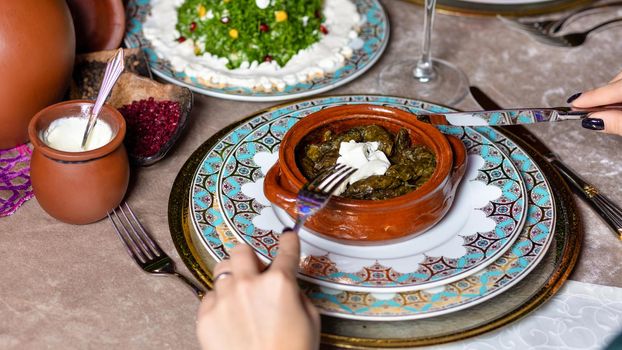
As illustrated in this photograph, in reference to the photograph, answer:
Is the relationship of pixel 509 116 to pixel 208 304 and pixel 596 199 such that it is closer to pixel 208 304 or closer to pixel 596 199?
pixel 596 199

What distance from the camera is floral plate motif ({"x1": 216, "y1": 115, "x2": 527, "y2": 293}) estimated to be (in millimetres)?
1063

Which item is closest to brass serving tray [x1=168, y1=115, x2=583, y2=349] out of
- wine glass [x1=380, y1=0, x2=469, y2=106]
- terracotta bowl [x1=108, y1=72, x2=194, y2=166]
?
terracotta bowl [x1=108, y1=72, x2=194, y2=166]

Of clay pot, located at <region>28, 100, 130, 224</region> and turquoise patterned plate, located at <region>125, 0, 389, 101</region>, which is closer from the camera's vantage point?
clay pot, located at <region>28, 100, 130, 224</region>

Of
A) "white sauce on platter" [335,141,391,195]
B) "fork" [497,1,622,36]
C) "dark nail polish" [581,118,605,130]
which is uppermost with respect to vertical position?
"white sauce on platter" [335,141,391,195]

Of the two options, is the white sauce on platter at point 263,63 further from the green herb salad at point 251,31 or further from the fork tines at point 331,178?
the fork tines at point 331,178

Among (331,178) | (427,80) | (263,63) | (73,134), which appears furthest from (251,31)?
(331,178)

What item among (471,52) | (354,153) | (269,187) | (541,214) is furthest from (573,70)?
(269,187)

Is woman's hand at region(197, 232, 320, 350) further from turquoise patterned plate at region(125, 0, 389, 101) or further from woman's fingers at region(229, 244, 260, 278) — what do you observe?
turquoise patterned plate at region(125, 0, 389, 101)

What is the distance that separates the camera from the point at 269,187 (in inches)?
43.8

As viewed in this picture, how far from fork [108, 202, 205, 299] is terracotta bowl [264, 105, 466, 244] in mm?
196

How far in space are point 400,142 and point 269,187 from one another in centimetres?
24

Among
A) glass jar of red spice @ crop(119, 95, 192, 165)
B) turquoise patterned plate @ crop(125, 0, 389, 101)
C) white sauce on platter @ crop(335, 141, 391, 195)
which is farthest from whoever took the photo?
turquoise patterned plate @ crop(125, 0, 389, 101)

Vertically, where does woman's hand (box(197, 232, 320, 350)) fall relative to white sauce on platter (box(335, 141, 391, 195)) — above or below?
above

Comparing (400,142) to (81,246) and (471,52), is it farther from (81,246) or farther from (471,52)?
(471,52)
